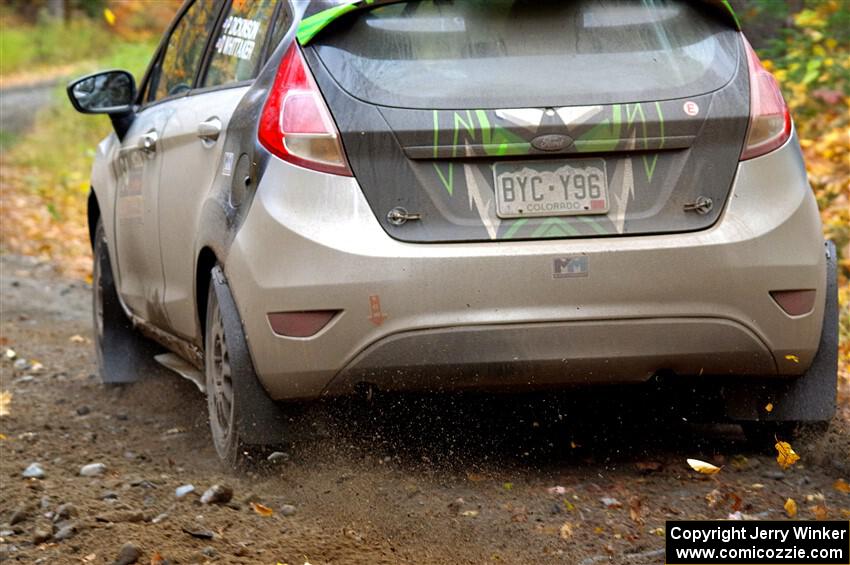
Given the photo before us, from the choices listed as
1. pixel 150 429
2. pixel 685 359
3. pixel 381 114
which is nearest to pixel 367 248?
pixel 381 114

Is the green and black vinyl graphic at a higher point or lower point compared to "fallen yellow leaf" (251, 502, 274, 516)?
higher

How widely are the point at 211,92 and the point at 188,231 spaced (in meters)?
0.54

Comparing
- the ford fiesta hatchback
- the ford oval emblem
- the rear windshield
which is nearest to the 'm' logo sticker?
the ford fiesta hatchback

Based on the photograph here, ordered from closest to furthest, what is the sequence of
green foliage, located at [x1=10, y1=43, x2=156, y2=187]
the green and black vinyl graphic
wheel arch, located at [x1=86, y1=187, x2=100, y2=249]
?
1. the green and black vinyl graphic
2. wheel arch, located at [x1=86, y1=187, x2=100, y2=249]
3. green foliage, located at [x1=10, y1=43, x2=156, y2=187]

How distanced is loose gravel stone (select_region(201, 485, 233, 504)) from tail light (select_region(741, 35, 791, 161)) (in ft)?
6.00

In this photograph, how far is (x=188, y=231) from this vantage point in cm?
517

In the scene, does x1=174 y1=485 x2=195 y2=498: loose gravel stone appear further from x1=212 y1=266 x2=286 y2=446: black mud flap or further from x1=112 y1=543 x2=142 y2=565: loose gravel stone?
x1=112 y1=543 x2=142 y2=565: loose gravel stone

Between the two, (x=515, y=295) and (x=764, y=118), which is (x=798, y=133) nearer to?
(x=764, y=118)

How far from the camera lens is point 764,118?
4.40 meters

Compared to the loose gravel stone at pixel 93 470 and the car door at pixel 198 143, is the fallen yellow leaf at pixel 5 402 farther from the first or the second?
the loose gravel stone at pixel 93 470

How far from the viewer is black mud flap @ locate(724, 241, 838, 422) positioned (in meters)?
4.59

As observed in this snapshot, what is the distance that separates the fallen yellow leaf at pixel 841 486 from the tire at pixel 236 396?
1.69 metres

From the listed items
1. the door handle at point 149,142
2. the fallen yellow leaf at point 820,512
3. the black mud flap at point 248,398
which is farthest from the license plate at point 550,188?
the door handle at point 149,142

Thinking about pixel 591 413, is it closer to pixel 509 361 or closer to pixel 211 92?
pixel 509 361
